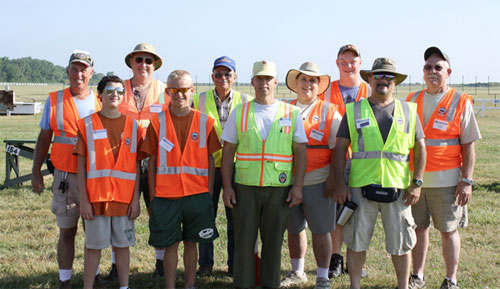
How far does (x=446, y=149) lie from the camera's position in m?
4.95

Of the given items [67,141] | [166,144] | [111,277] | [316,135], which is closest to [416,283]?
[316,135]

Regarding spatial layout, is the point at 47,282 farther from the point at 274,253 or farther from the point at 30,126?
the point at 30,126

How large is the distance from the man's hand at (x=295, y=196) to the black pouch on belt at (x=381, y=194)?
24.9 inches

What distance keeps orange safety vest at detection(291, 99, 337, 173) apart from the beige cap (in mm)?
657

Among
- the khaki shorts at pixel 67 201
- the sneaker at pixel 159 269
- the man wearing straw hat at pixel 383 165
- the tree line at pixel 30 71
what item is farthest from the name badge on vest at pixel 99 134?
the tree line at pixel 30 71

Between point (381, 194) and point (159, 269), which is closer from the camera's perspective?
point (381, 194)

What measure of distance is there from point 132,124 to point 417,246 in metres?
3.19

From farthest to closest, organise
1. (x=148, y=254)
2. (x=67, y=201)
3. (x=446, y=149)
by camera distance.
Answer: (x=148, y=254) < (x=446, y=149) < (x=67, y=201)

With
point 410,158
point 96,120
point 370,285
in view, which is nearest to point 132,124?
point 96,120

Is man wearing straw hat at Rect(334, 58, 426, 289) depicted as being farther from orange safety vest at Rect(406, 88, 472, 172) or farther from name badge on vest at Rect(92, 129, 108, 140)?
name badge on vest at Rect(92, 129, 108, 140)

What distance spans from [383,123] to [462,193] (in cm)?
117

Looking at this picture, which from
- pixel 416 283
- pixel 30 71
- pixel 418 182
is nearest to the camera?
pixel 418 182

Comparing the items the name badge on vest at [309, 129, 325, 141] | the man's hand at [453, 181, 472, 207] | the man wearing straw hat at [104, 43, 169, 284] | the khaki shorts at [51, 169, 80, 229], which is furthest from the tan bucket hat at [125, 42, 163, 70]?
the man's hand at [453, 181, 472, 207]

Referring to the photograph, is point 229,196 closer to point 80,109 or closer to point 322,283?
point 322,283
